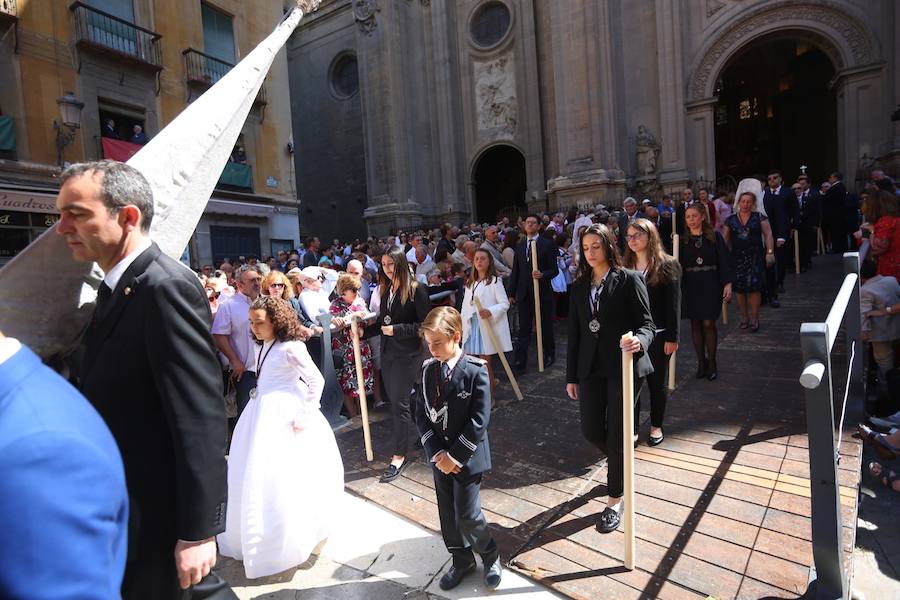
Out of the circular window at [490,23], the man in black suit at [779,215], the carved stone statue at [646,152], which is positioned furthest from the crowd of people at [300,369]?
the circular window at [490,23]

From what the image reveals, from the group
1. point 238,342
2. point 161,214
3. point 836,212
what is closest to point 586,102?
point 836,212

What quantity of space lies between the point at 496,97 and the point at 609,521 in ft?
67.3

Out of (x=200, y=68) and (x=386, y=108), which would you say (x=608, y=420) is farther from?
(x=386, y=108)

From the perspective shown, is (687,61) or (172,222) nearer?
(172,222)

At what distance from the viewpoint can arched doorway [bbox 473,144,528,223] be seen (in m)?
23.7

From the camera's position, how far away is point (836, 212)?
1226 centimetres

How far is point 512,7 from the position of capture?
67.2 feet

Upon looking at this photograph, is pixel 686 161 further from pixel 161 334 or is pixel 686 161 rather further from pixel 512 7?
pixel 161 334

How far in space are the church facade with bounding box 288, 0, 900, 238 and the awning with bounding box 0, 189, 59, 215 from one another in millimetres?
11437

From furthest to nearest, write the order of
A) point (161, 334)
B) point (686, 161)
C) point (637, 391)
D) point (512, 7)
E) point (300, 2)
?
1. point (512, 7)
2. point (686, 161)
3. point (637, 391)
4. point (300, 2)
5. point (161, 334)

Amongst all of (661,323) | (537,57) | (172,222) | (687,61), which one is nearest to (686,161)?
(687,61)

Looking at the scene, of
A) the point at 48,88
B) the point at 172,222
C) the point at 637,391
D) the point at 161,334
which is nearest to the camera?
the point at 161,334

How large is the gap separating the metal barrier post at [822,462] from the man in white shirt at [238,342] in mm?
4621

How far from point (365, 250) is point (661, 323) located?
9.25 metres
